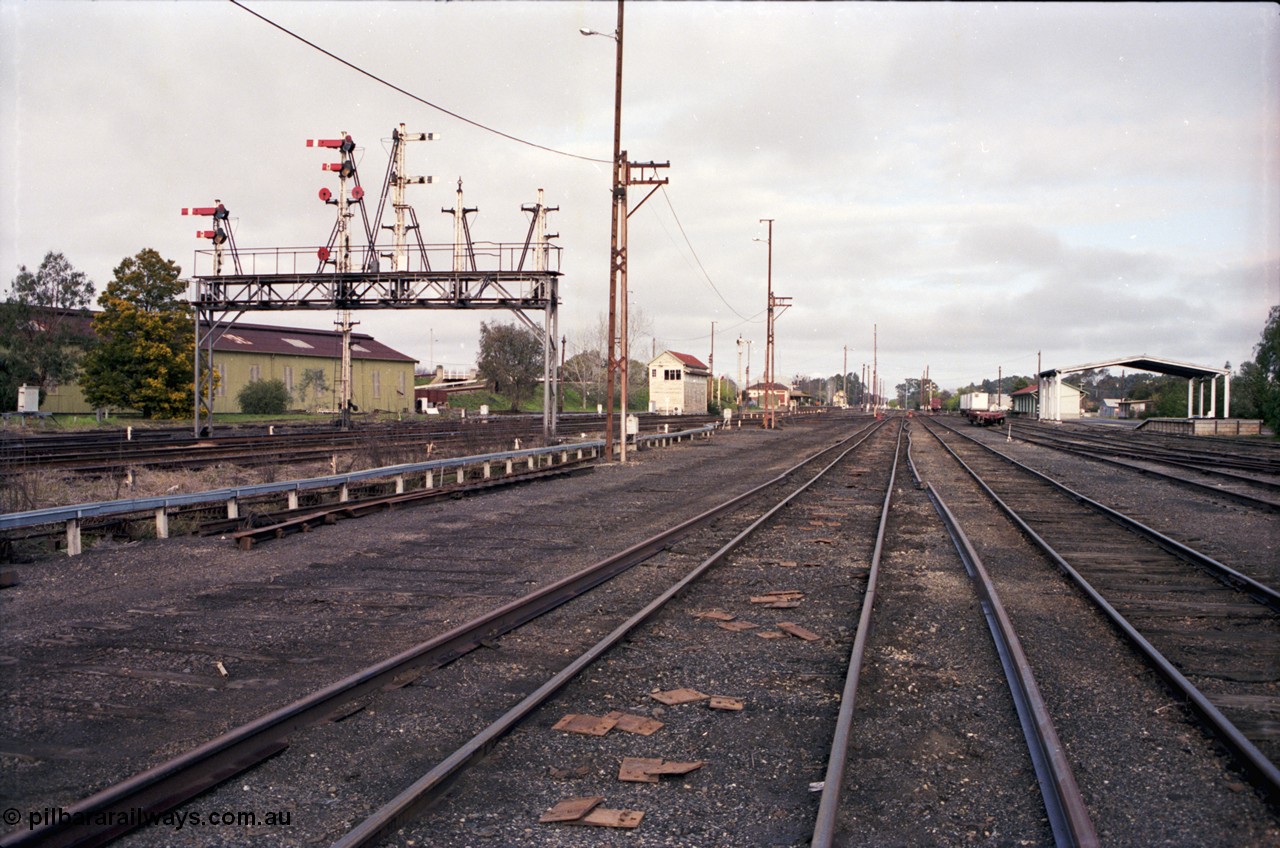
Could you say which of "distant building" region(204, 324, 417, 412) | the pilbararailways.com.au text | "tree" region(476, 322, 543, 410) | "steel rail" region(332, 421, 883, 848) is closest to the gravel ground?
"steel rail" region(332, 421, 883, 848)

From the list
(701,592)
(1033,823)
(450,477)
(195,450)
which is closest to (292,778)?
(1033,823)

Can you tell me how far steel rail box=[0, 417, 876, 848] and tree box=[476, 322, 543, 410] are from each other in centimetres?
7154

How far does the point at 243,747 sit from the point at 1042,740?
4.39 meters

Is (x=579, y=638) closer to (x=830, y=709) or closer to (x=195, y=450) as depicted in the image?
(x=830, y=709)

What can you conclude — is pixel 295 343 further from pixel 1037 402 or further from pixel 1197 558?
pixel 1037 402

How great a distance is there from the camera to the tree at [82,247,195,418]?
4294cm

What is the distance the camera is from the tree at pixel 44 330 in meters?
44.2

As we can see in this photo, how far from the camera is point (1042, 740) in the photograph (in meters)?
4.84

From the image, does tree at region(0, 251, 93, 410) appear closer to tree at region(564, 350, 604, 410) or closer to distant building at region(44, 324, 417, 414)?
distant building at region(44, 324, 417, 414)

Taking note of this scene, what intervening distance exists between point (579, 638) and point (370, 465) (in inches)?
617

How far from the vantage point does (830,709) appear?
5652 millimetres

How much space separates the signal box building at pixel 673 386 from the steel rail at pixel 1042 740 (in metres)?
61.3

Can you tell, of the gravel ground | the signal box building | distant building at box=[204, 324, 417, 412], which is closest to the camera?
the gravel ground

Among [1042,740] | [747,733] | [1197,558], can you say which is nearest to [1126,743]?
[1042,740]
